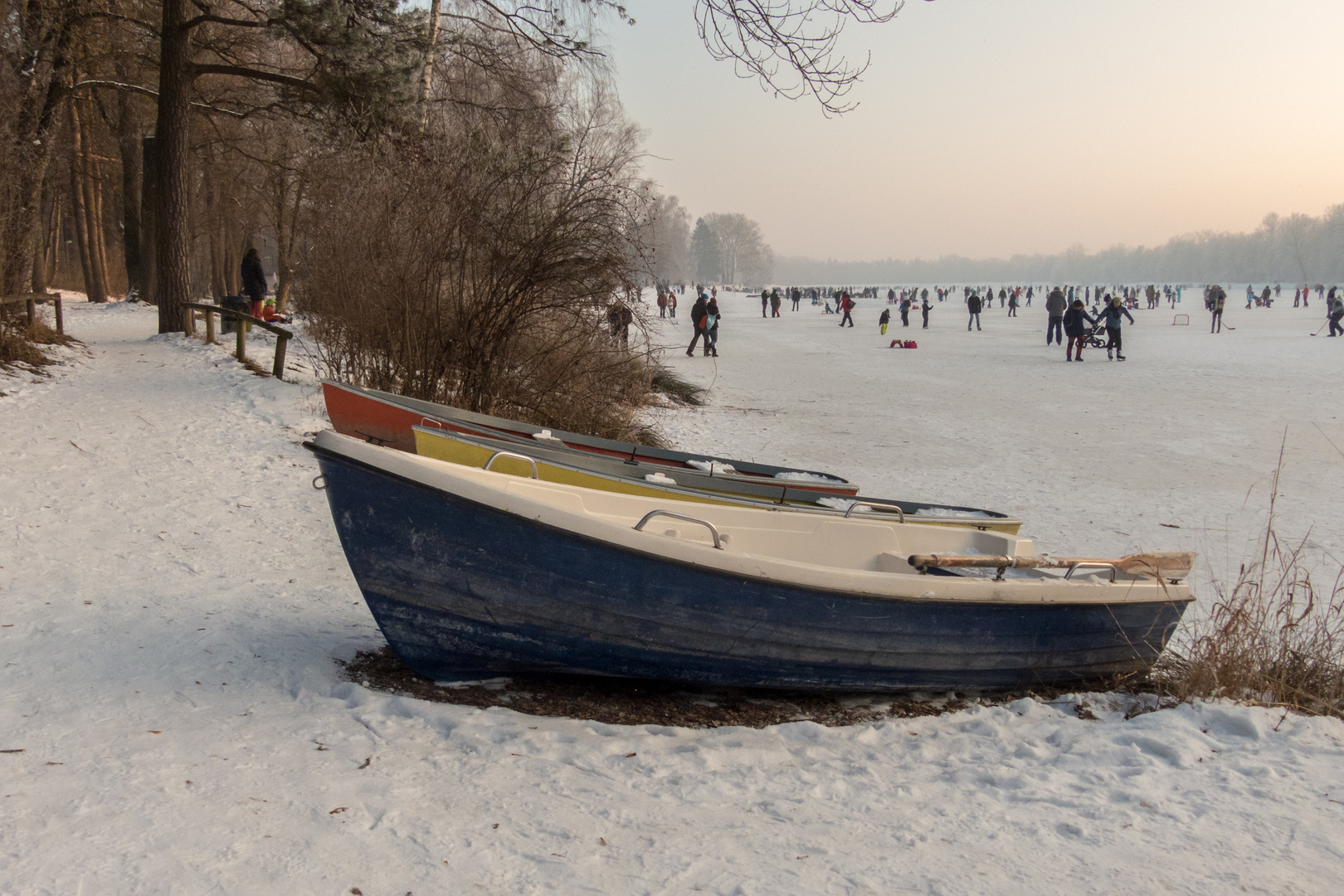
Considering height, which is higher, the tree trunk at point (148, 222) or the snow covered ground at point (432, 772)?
the tree trunk at point (148, 222)

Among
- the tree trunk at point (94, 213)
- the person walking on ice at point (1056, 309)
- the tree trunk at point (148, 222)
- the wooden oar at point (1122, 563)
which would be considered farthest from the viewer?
the person walking on ice at point (1056, 309)

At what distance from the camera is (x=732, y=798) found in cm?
332

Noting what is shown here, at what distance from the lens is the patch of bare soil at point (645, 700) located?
4.12 meters

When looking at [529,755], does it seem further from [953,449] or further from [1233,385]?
[1233,385]

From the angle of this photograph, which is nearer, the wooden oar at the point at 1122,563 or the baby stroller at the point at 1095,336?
the wooden oar at the point at 1122,563

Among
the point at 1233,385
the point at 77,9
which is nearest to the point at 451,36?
the point at 77,9

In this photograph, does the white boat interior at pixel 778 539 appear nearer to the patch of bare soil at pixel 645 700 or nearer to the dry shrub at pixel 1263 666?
the dry shrub at pixel 1263 666

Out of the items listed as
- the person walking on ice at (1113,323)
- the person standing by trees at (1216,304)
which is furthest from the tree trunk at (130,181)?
the person standing by trees at (1216,304)

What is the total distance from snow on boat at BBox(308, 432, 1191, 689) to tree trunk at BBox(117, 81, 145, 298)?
22.6 meters

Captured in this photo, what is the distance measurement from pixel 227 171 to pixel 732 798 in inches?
1054

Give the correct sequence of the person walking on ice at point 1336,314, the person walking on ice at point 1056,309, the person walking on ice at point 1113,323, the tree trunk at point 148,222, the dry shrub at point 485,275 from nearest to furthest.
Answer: the dry shrub at point 485,275, the tree trunk at point 148,222, the person walking on ice at point 1113,323, the person walking on ice at point 1056,309, the person walking on ice at point 1336,314

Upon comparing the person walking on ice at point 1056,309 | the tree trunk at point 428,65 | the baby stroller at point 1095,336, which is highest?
the tree trunk at point 428,65

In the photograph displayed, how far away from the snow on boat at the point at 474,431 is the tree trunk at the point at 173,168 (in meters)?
9.95

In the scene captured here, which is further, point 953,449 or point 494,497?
point 953,449
